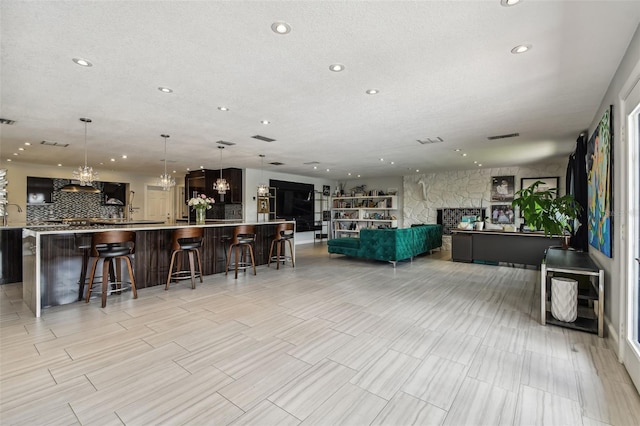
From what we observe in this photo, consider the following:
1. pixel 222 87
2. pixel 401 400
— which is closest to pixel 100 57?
pixel 222 87

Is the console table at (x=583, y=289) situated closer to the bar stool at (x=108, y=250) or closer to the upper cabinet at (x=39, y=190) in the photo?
the bar stool at (x=108, y=250)

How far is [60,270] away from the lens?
378 cm

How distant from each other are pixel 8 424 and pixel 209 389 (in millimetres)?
1077

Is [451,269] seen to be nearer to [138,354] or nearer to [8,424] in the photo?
[138,354]

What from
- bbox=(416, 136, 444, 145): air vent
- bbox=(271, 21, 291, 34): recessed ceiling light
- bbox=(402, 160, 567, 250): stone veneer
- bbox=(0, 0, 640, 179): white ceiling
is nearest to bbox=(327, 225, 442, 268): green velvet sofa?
bbox=(416, 136, 444, 145): air vent

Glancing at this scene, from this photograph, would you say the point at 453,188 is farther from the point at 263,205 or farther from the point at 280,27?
the point at 280,27

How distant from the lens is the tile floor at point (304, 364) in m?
1.77

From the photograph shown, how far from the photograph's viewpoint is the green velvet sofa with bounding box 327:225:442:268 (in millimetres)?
6426

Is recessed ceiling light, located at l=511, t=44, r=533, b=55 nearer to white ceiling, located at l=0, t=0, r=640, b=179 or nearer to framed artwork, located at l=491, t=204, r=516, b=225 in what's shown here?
white ceiling, located at l=0, t=0, r=640, b=179

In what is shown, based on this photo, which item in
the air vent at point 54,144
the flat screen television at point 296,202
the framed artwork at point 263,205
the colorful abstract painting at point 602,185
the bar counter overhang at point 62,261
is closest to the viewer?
the colorful abstract painting at point 602,185

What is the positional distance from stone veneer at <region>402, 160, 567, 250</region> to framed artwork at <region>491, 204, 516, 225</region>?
0.49 ft

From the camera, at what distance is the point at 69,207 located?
9148 mm

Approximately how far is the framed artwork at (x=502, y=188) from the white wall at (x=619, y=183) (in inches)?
251

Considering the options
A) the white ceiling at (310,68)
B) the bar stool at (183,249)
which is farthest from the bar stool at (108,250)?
the white ceiling at (310,68)
